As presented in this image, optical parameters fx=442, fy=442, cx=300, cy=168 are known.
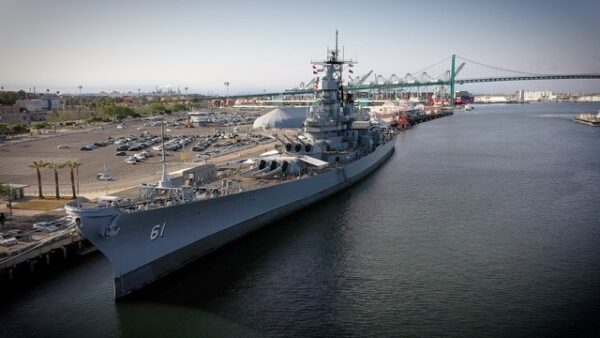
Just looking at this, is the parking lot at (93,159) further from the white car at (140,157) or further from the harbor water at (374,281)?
the harbor water at (374,281)

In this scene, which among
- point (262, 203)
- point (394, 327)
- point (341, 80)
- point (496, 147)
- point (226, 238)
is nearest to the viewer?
point (394, 327)

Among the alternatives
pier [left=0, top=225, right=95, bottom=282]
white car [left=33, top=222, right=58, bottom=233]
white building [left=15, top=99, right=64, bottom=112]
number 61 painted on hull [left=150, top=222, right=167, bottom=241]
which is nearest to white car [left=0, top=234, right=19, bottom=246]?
pier [left=0, top=225, right=95, bottom=282]

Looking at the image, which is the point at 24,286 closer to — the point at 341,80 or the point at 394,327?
the point at 394,327

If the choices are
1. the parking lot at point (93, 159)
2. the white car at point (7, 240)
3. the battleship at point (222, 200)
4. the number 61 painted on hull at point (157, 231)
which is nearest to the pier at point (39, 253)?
the white car at point (7, 240)

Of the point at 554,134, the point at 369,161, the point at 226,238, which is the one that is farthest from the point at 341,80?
the point at 554,134

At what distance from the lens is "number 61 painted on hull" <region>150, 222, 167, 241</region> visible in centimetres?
1648

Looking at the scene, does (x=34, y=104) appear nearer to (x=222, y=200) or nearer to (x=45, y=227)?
(x=45, y=227)

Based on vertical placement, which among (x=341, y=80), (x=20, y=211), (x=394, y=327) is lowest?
(x=394, y=327)

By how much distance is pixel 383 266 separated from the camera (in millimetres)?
A: 18672

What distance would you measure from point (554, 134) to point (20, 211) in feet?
232

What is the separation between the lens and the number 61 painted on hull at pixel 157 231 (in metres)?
16.5

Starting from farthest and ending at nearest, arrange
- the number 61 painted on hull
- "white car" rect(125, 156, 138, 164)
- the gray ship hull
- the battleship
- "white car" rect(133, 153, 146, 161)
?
1. "white car" rect(133, 153, 146, 161)
2. "white car" rect(125, 156, 138, 164)
3. the number 61 painted on hull
4. the battleship
5. the gray ship hull

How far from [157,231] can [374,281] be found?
8.56 m

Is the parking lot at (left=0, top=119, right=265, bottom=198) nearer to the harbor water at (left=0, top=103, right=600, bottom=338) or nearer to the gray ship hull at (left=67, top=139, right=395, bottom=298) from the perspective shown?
the gray ship hull at (left=67, top=139, right=395, bottom=298)
